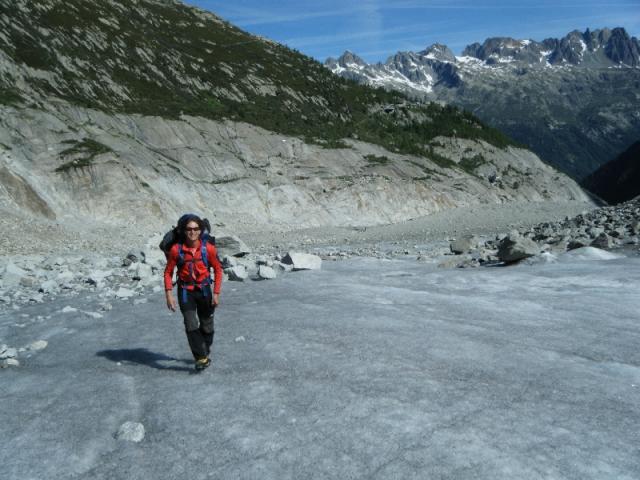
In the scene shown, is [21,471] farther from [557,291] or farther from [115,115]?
[115,115]

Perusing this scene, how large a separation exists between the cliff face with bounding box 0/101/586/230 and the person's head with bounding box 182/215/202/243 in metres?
27.5

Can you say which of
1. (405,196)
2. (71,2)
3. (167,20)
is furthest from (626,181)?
(71,2)

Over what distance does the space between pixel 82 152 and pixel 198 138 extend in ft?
45.9

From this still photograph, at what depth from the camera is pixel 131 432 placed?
503 centimetres

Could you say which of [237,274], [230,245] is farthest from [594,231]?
[230,245]

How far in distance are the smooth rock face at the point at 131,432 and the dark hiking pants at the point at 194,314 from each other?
5.49ft

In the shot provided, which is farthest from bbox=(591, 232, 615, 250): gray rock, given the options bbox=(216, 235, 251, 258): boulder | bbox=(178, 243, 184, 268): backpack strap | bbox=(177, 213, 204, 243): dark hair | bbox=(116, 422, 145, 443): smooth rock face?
bbox=(116, 422, 145, 443): smooth rock face

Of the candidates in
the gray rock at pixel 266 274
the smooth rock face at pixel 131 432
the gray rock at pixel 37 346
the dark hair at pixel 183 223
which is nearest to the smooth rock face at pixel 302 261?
the gray rock at pixel 266 274

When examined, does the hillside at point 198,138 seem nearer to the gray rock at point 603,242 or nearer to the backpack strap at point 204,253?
the backpack strap at point 204,253

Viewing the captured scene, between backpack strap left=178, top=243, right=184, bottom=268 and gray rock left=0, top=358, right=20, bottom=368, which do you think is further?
gray rock left=0, top=358, right=20, bottom=368

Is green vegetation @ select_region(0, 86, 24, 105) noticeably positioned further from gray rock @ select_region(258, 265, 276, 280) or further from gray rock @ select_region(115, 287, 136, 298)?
gray rock @ select_region(258, 265, 276, 280)

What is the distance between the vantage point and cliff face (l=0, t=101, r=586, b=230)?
34.3 metres

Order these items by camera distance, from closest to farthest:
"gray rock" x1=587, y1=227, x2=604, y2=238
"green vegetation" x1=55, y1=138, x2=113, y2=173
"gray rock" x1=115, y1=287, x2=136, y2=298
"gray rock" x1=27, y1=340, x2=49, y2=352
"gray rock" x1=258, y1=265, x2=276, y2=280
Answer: "gray rock" x1=27, y1=340, x2=49, y2=352 < "gray rock" x1=115, y1=287, x2=136, y2=298 < "gray rock" x1=258, y1=265, x2=276, y2=280 < "gray rock" x1=587, y1=227, x2=604, y2=238 < "green vegetation" x1=55, y1=138, x2=113, y2=173

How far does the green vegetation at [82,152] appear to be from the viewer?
35344 millimetres
